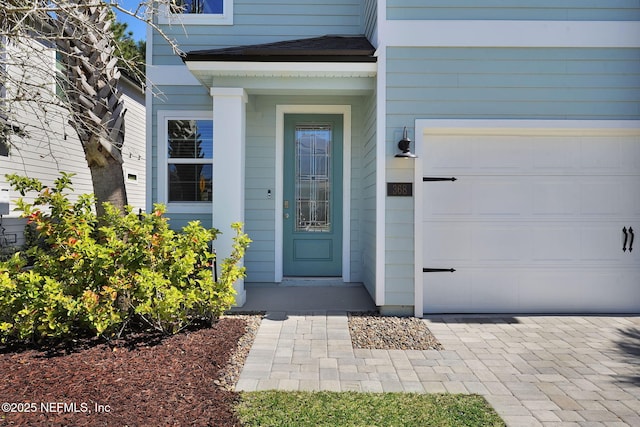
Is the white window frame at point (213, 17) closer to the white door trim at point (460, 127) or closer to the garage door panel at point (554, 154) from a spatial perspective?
the white door trim at point (460, 127)

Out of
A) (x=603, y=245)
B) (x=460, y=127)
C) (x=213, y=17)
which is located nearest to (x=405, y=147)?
(x=460, y=127)

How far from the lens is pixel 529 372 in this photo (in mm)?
3434

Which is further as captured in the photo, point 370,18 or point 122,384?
point 370,18

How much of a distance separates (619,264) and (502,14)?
3.32m

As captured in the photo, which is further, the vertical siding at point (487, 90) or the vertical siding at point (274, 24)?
the vertical siding at point (274, 24)

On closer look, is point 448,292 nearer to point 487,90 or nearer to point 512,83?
point 487,90

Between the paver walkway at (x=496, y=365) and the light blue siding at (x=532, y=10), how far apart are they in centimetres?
356

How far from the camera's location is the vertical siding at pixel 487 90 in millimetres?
4898

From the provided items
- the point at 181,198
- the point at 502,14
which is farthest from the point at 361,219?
the point at 502,14

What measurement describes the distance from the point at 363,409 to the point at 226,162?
334cm

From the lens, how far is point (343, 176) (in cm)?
650

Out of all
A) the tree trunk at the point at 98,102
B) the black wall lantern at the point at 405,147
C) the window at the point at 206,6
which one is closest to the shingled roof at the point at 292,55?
the tree trunk at the point at 98,102

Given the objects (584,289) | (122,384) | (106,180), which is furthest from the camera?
(584,289)

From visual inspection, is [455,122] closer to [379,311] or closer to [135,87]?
[379,311]
